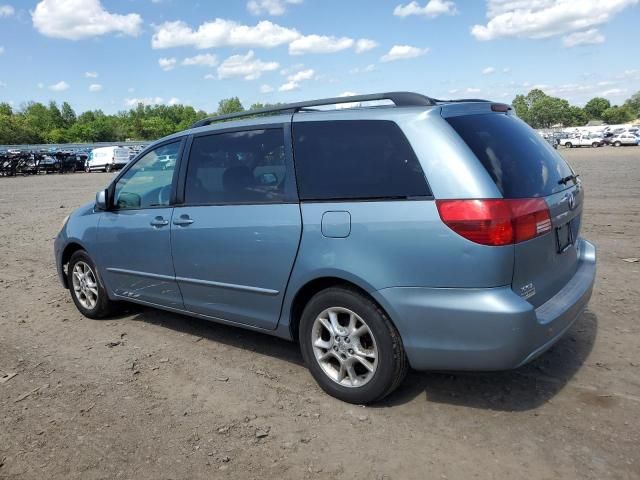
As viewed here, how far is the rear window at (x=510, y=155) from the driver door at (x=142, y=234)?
2.44m

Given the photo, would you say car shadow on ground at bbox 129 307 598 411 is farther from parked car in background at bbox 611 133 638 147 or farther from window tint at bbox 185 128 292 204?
parked car in background at bbox 611 133 638 147

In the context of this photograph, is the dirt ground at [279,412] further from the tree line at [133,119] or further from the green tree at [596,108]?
the green tree at [596,108]

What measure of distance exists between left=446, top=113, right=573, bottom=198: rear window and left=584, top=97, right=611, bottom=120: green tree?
572 feet

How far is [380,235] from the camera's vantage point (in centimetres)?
312

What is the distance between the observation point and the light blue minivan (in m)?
2.93

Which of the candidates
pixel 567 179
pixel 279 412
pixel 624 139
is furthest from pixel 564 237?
pixel 624 139

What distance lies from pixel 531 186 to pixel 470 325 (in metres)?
0.90

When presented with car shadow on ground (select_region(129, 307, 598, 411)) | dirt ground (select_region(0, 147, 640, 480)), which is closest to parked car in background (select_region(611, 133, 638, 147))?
dirt ground (select_region(0, 147, 640, 480))

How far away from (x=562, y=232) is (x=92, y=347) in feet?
12.7

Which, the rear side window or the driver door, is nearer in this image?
the rear side window

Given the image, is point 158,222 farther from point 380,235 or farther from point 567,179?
point 567,179

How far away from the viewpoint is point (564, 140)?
6169cm

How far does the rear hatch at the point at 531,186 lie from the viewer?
3.02m

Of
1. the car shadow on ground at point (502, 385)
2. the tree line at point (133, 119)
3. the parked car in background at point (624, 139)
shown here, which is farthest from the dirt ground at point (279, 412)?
the tree line at point (133, 119)
